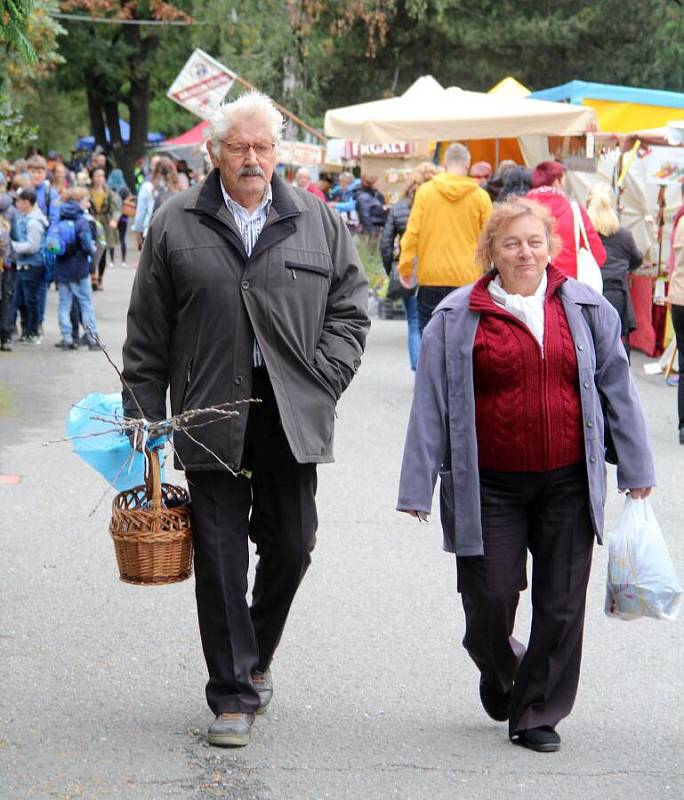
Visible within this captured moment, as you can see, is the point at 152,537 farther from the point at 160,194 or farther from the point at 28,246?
the point at 160,194

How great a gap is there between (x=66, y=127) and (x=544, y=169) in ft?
156

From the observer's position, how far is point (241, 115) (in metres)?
4.48

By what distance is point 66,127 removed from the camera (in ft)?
181

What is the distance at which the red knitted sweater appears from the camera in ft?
14.6

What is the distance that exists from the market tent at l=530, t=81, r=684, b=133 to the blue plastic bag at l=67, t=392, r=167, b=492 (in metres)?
15.1

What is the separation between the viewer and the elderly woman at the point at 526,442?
446cm

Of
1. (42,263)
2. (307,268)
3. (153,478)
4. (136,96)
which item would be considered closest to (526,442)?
(307,268)

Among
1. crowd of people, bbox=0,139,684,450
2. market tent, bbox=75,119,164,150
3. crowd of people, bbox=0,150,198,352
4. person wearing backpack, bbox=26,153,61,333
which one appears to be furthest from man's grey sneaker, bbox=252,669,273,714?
market tent, bbox=75,119,164,150

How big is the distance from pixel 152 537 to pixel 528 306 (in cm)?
134

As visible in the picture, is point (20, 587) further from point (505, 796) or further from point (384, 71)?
point (384, 71)

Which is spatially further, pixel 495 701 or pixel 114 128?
pixel 114 128

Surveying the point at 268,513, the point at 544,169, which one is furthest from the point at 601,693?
the point at 544,169

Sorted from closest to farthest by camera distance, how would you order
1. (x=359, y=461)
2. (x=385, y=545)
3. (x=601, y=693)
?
(x=601, y=693), (x=385, y=545), (x=359, y=461)

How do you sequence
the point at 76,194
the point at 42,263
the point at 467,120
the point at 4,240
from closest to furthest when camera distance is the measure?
the point at 4,240
the point at 42,263
the point at 76,194
the point at 467,120
